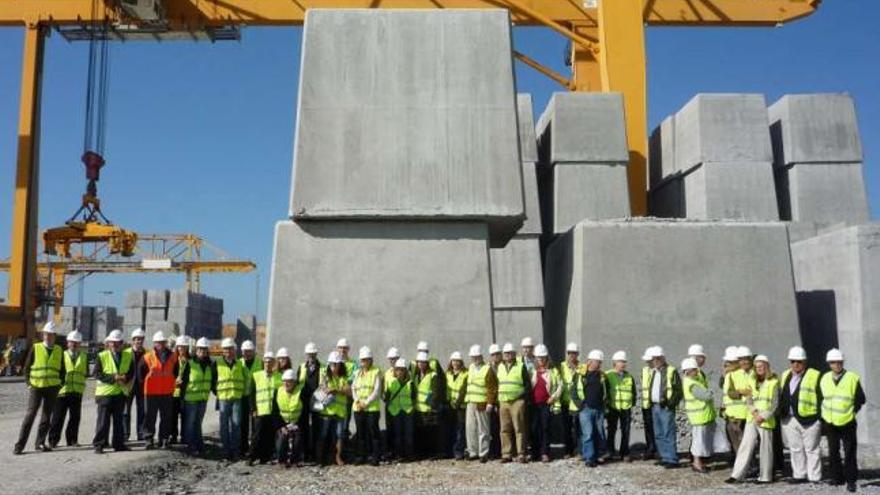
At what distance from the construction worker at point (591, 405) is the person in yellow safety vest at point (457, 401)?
48.0 inches

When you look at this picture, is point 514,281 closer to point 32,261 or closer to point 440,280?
point 440,280

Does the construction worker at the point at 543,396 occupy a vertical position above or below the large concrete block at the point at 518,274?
below

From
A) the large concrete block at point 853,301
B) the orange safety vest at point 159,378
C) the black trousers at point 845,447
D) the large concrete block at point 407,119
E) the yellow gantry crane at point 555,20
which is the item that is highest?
the yellow gantry crane at point 555,20

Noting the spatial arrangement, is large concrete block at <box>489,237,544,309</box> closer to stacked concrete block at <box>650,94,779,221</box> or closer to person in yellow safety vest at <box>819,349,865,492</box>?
stacked concrete block at <box>650,94,779,221</box>

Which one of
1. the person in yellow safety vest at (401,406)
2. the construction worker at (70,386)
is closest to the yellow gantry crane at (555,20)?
the person in yellow safety vest at (401,406)

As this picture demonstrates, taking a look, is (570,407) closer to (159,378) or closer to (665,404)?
(665,404)

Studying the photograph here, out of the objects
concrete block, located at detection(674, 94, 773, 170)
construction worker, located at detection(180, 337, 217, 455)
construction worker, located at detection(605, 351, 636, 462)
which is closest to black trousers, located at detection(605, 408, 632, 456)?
construction worker, located at detection(605, 351, 636, 462)

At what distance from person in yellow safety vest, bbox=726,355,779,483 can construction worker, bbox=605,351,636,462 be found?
136cm

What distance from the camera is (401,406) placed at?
9164mm

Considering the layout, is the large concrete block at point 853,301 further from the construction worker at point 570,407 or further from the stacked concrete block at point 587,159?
the construction worker at point 570,407

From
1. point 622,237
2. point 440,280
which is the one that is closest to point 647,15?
point 622,237

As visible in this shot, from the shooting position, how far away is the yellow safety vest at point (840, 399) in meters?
7.54

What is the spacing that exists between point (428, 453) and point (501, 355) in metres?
1.39

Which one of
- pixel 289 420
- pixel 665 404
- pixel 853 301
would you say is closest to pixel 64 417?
pixel 289 420
